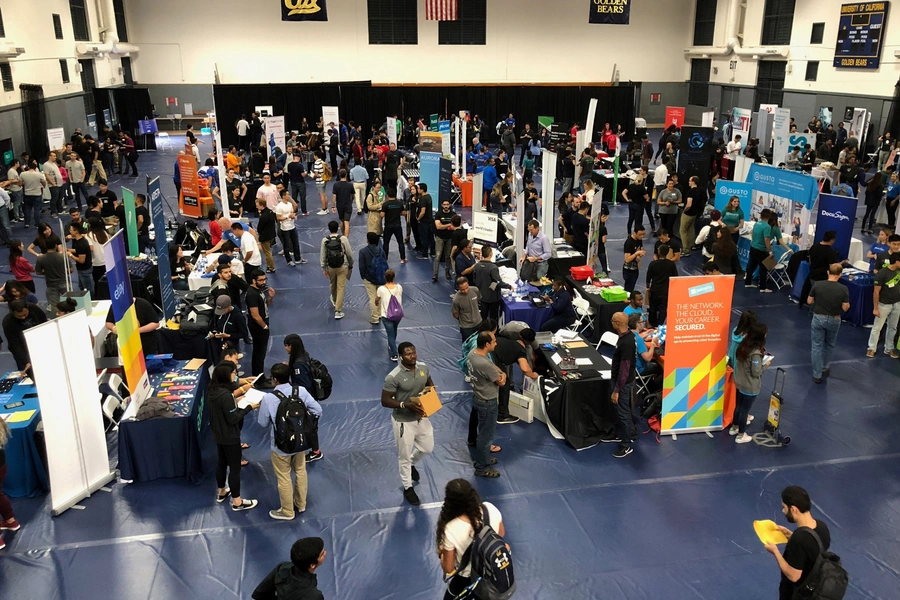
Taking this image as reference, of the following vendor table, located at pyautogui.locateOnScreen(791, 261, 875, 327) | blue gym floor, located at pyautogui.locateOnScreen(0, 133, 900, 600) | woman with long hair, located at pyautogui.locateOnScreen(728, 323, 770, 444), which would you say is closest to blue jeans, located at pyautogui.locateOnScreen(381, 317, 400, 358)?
blue gym floor, located at pyautogui.locateOnScreen(0, 133, 900, 600)

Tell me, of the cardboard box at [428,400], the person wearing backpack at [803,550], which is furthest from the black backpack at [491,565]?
the cardboard box at [428,400]

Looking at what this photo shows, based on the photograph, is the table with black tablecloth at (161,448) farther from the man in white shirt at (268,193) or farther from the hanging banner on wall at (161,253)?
the man in white shirt at (268,193)

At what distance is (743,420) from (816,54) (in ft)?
72.2

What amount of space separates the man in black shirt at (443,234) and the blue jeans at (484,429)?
5.60m

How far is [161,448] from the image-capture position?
6539 mm

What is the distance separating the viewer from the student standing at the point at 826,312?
800 cm

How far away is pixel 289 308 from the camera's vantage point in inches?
433

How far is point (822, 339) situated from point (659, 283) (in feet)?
6.86

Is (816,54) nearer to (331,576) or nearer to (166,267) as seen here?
(166,267)

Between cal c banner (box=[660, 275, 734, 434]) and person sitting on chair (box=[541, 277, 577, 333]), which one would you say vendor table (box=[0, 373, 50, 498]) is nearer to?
person sitting on chair (box=[541, 277, 577, 333])

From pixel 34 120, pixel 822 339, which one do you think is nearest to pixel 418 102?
pixel 34 120

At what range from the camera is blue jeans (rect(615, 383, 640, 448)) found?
6.84 m

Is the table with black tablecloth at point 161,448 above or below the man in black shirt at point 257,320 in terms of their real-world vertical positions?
below

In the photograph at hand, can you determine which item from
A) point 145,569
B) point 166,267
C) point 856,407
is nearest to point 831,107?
point 856,407
